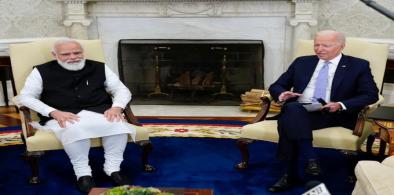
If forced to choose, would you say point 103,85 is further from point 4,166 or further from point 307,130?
point 307,130

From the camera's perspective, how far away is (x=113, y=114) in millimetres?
2762

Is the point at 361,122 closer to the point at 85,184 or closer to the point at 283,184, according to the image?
the point at 283,184

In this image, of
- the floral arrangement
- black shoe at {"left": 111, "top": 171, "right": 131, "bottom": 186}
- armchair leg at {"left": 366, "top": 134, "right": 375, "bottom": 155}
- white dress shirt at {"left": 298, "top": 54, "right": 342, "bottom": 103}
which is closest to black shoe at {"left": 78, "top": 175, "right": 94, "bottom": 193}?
black shoe at {"left": 111, "top": 171, "right": 131, "bottom": 186}

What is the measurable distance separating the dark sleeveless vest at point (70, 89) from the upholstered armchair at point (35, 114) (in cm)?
14

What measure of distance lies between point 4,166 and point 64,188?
672 mm

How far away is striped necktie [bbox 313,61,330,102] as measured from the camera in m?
2.83

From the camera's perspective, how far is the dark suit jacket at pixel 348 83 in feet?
8.74

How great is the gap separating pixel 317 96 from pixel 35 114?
76.9 inches

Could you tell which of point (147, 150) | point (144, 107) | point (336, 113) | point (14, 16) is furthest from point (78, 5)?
point (336, 113)

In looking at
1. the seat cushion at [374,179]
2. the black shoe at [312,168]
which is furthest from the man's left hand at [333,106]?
the seat cushion at [374,179]

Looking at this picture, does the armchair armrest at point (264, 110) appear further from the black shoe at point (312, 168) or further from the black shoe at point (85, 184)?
the black shoe at point (85, 184)

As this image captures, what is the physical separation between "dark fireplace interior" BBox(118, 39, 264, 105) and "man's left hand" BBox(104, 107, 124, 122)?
2.11 m

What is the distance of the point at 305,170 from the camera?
98.5 inches

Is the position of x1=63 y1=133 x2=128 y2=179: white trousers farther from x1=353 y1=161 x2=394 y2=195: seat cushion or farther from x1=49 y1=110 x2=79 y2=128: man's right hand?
x1=353 y1=161 x2=394 y2=195: seat cushion
